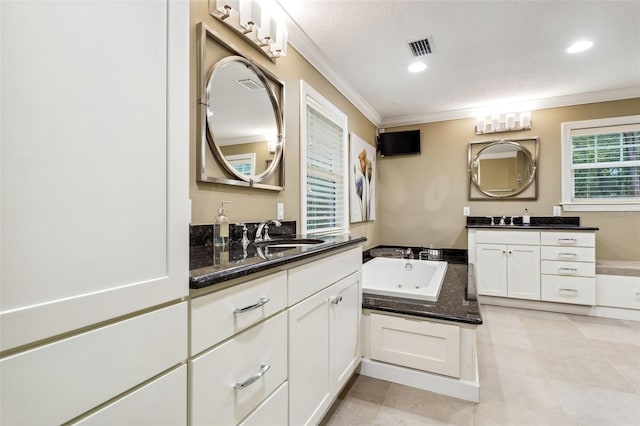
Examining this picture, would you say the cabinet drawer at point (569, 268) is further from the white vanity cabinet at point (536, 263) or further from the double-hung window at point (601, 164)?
the double-hung window at point (601, 164)

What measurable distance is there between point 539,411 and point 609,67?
3.09 m

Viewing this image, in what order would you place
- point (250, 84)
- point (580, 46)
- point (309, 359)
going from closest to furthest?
point (309, 359) → point (250, 84) → point (580, 46)

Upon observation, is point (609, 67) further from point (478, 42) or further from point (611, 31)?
point (478, 42)

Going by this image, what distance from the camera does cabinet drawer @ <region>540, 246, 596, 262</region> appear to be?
3.15 meters

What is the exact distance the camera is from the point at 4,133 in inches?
18.2

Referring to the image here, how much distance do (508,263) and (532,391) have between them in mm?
1871

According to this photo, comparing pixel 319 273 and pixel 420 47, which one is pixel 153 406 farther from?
pixel 420 47

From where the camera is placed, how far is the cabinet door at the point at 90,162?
0.48 m

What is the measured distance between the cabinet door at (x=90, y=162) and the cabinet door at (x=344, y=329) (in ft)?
3.34

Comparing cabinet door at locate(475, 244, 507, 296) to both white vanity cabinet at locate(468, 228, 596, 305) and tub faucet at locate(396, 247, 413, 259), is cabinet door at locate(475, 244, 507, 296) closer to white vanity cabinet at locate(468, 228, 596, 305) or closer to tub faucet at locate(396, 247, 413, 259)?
white vanity cabinet at locate(468, 228, 596, 305)

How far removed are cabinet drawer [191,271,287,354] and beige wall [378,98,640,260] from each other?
347cm

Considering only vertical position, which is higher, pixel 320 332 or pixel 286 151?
pixel 286 151

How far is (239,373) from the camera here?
3.05 feet

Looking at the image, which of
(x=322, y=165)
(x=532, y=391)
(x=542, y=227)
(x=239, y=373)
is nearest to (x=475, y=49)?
(x=322, y=165)
